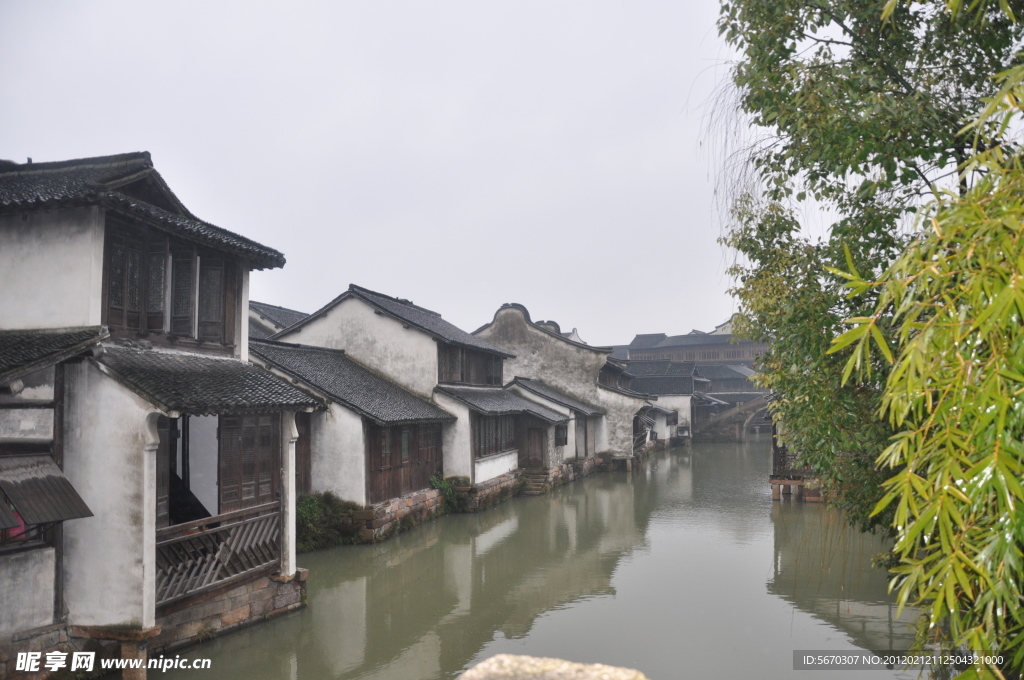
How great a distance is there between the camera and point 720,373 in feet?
221

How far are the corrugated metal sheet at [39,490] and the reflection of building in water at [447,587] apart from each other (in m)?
3.83

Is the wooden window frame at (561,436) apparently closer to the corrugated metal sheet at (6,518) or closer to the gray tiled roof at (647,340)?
the corrugated metal sheet at (6,518)

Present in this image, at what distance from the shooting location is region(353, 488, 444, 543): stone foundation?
17719 mm

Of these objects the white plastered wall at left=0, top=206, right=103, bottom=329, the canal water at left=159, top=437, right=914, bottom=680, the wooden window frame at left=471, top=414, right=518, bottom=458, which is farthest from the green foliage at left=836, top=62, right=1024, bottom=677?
the wooden window frame at left=471, top=414, right=518, bottom=458

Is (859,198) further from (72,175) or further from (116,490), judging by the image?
(72,175)

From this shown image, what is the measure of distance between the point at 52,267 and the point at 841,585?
48.6 ft

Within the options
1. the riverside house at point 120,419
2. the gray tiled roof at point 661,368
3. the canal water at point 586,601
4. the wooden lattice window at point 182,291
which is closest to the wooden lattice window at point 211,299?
the riverside house at point 120,419

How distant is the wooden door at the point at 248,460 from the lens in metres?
11.5

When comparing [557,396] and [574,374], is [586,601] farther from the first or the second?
[574,374]

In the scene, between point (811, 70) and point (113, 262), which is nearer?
point (811, 70)

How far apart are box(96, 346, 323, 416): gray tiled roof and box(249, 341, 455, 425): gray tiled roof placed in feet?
19.9

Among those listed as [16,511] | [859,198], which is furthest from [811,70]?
[16,511]

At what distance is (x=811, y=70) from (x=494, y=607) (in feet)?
33.6

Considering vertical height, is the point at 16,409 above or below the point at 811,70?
below
